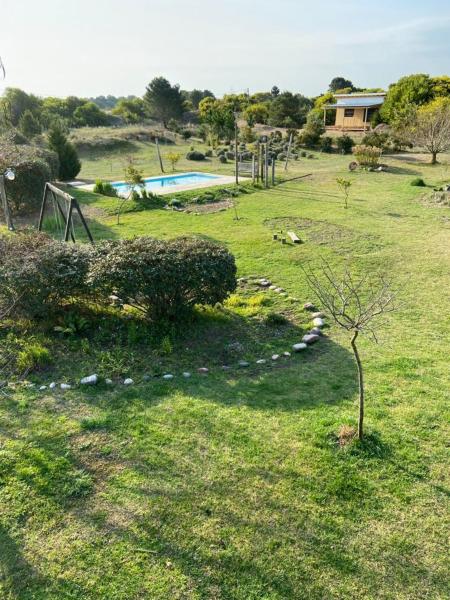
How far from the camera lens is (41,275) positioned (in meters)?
6.20

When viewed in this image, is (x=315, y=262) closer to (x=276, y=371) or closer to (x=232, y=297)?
(x=232, y=297)

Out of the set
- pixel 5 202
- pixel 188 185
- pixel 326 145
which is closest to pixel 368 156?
pixel 326 145

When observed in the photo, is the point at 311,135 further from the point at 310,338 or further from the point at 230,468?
the point at 230,468

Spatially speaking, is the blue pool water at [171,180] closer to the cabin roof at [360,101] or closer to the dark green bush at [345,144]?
the dark green bush at [345,144]

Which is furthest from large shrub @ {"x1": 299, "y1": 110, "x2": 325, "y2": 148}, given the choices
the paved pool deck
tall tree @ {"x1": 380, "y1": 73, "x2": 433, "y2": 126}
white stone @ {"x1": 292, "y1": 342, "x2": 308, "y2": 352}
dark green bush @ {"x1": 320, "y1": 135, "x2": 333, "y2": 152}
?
white stone @ {"x1": 292, "y1": 342, "x2": 308, "y2": 352}

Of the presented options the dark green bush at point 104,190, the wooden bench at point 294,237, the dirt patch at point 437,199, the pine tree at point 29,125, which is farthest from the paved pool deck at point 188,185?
the pine tree at point 29,125

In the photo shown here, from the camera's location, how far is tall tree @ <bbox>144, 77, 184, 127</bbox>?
1767 inches

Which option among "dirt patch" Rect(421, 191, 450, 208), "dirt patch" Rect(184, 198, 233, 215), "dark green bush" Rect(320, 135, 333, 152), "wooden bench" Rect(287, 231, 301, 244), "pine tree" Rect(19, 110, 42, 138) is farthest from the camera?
"dark green bush" Rect(320, 135, 333, 152)

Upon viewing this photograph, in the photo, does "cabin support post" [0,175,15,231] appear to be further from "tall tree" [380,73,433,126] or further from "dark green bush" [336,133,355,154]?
"tall tree" [380,73,433,126]

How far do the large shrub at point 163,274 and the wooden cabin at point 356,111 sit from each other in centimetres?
3448

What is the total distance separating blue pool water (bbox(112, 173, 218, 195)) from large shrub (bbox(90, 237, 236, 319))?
13.6 meters

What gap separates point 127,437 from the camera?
168 inches

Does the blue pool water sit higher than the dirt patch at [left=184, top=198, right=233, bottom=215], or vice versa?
the blue pool water

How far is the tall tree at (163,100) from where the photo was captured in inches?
1767
